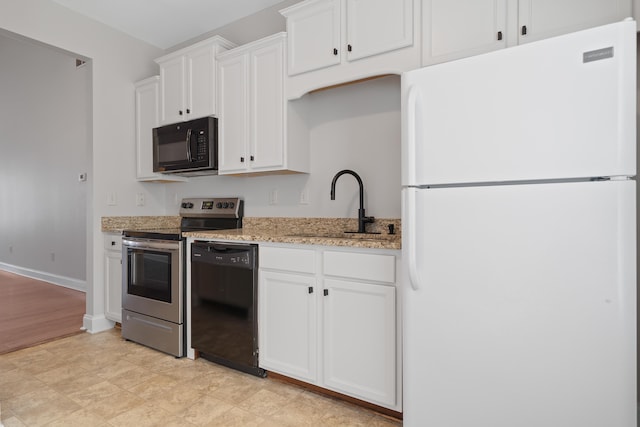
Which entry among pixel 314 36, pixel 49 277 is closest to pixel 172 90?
pixel 314 36

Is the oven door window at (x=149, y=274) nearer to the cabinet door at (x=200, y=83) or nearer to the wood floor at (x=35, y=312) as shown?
the wood floor at (x=35, y=312)

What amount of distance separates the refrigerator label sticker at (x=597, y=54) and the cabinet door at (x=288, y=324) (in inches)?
59.9

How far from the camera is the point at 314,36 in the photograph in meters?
2.43

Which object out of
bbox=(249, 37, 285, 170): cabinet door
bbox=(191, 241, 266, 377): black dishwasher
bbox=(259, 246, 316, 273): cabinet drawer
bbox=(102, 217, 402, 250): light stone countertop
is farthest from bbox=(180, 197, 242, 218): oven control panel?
bbox=(259, 246, 316, 273): cabinet drawer

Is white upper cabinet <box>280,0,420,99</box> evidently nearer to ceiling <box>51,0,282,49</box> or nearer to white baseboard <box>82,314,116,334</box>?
ceiling <box>51,0,282,49</box>

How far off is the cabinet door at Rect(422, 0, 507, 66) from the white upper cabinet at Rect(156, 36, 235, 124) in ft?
5.64

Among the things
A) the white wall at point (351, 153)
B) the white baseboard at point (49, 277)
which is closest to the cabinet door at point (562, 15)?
the white wall at point (351, 153)

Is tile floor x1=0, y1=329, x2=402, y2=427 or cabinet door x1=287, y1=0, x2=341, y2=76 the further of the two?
cabinet door x1=287, y1=0, x2=341, y2=76

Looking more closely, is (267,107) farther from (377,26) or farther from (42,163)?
(42,163)

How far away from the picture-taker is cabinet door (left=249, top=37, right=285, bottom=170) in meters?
2.63

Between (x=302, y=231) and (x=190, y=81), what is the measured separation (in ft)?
5.17

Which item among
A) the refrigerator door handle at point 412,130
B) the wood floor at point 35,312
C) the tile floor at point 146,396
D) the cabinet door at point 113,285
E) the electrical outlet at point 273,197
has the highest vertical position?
the refrigerator door handle at point 412,130

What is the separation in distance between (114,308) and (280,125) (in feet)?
7.01

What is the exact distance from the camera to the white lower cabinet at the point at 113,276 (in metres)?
3.20
